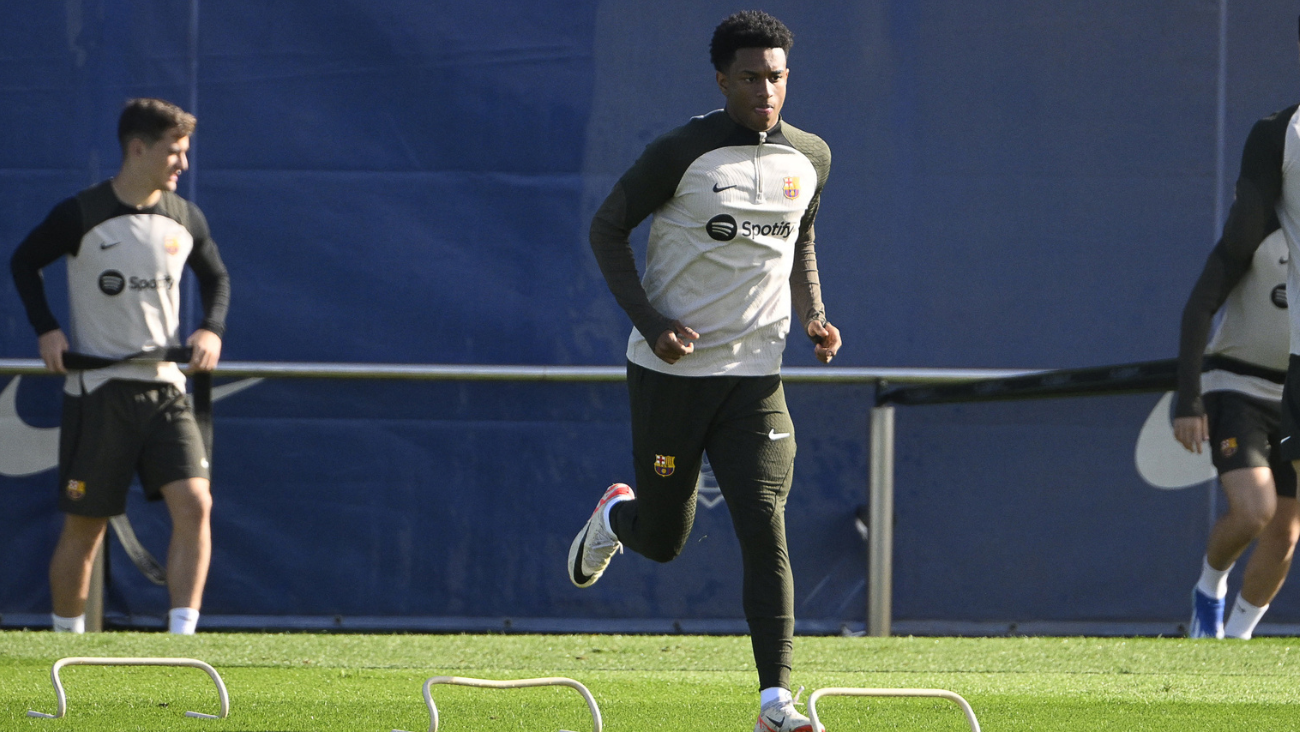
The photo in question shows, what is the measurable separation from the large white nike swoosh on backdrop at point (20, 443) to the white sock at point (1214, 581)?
16.5ft

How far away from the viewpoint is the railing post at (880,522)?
260 inches

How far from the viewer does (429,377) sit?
6738mm

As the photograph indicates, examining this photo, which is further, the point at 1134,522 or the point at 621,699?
the point at 1134,522

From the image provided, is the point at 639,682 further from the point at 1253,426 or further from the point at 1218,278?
the point at 1253,426

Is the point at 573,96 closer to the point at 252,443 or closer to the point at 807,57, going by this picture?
the point at 807,57

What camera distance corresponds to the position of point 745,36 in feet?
11.9

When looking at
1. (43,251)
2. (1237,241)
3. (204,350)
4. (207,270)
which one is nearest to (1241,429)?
(1237,241)

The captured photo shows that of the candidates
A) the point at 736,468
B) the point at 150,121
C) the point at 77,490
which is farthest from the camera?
the point at 77,490

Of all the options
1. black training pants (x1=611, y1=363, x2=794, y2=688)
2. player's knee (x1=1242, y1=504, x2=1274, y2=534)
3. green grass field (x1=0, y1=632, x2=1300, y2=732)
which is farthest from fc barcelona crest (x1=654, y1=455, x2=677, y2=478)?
player's knee (x1=1242, y1=504, x2=1274, y2=534)

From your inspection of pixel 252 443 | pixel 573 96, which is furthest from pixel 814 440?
pixel 252 443

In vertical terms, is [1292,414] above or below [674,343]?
below

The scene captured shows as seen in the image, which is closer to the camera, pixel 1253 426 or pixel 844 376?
pixel 1253 426

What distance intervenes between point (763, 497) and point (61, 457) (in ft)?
11.9

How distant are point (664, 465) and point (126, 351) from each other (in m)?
3.08
